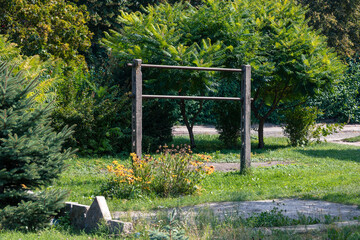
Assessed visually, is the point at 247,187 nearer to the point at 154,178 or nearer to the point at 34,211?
the point at 154,178

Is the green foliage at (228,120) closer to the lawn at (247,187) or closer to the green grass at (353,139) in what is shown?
the lawn at (247,187)

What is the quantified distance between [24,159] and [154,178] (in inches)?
120

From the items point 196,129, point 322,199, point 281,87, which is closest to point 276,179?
point 322,199

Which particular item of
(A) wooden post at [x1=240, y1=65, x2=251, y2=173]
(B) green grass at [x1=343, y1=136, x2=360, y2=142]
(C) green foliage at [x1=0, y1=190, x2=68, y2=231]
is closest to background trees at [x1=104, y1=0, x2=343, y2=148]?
(A) wooden post at [x1=240, y1=65, x2=251, y2=173]

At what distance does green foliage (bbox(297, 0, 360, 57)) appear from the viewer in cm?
2644

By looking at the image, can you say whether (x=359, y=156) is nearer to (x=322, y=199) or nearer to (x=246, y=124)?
(x=246, y=124)

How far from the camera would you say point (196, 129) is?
22641mm

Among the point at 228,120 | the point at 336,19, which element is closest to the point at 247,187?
the point at 228,120

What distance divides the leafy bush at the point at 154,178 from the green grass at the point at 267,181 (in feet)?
0.81

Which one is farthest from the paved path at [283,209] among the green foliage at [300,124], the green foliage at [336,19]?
the green foliage at [336,19]

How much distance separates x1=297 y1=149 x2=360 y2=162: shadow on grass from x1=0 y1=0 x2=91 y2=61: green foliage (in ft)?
32.6

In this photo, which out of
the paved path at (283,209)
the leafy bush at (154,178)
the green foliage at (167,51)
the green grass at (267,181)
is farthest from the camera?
the green foliage at (167,51)

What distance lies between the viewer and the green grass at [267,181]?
7.60 meters

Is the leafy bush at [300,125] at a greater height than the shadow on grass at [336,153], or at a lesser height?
greater
